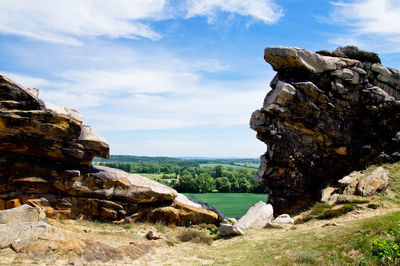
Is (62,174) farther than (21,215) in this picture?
Yes

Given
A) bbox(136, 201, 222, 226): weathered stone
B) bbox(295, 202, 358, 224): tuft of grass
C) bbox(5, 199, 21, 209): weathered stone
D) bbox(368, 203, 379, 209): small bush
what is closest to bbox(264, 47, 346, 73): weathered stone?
bbox(295, 202, 358, 224): tuft of grass

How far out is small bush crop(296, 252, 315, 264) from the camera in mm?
12506

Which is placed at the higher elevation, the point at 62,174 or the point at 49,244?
the point at 62,174

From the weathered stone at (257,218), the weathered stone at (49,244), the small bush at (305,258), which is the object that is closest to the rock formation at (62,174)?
the weathered stone at (257,218)

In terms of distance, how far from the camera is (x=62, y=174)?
2175 cm

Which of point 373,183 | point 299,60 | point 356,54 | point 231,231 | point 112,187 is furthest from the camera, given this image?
point 356,54

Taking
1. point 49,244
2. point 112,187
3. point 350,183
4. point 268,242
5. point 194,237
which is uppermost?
point 350,183

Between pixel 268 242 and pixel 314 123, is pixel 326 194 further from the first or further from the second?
pixel 268 242

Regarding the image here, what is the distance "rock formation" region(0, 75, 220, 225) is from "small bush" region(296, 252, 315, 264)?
466 inches

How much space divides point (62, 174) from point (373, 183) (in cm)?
2645

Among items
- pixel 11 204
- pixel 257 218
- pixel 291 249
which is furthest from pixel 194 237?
pixel 11 204

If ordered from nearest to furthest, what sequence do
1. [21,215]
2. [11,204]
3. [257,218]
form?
[21,215]
[11,204]
[257,218]

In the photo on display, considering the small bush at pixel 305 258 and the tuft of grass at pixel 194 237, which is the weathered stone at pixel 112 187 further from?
the small bush at pixel 305 258

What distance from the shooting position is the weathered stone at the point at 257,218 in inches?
871
